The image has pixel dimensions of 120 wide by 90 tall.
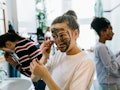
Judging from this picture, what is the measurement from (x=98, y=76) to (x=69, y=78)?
598 millimetres

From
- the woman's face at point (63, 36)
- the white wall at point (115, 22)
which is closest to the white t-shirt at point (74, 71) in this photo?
→ the woman's face at point (63, 36)

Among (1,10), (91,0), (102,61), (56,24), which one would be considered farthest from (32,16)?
(56,24)

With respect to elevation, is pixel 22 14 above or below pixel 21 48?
above

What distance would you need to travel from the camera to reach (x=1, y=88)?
6.04 ft

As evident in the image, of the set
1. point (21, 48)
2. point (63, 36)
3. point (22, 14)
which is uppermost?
point (22, 14)

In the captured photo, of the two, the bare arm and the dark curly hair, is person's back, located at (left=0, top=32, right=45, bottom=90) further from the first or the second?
the dark curly hair

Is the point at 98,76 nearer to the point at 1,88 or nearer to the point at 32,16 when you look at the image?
the point at 1,88

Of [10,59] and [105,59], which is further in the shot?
[10,59]

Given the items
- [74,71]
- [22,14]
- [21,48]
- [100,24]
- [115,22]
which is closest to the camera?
[74,71]

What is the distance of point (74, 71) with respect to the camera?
0.92m

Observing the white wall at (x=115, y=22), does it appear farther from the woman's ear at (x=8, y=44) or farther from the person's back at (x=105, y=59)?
the woman's ear at (x=8, y=44)

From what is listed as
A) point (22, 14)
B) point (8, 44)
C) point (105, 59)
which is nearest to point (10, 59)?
point (8, 44)

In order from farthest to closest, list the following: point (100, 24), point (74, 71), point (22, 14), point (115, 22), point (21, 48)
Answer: point (22, 14) < point (21, 48) < point (100, 24) < point (115, 22) < point (74, 71)

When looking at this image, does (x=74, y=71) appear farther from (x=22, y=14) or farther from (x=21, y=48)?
(x=22, y=14)
